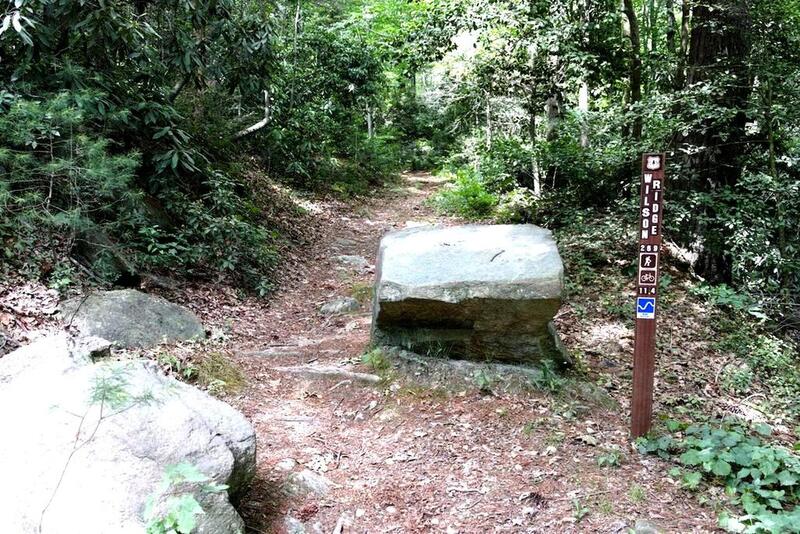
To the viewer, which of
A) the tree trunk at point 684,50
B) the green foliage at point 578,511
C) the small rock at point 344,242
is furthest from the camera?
the small rock at point 344,242

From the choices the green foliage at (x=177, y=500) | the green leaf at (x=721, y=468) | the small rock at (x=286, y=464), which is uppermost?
the green foliage at (x=177, y=500)

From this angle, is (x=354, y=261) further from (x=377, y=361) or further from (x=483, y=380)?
(x=483, y=380)

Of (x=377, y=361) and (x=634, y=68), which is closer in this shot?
(x=377, y=361)

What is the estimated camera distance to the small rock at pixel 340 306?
271 inches

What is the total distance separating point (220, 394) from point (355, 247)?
6.05m

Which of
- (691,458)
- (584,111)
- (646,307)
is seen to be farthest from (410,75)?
(691,458)

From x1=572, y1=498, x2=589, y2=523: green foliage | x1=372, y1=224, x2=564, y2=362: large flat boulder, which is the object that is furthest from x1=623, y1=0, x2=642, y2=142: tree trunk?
x1=572, y1=498, x2=589, y2=523: green foliage

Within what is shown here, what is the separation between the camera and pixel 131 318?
4.96m

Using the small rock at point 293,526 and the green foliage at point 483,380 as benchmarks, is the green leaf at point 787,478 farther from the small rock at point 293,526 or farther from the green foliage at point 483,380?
the small rock at point 293,526

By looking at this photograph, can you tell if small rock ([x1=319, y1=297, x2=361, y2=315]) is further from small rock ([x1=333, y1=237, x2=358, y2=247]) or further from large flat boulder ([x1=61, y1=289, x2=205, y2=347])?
small rock ([x1=333, y1=237, x2=358, y2=247])

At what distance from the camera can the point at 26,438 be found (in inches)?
102

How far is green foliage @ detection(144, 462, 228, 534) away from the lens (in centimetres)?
228

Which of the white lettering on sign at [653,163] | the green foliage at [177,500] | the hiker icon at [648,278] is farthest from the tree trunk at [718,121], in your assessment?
the green foliage at [177,500]

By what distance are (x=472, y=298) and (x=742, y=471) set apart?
2.20m
